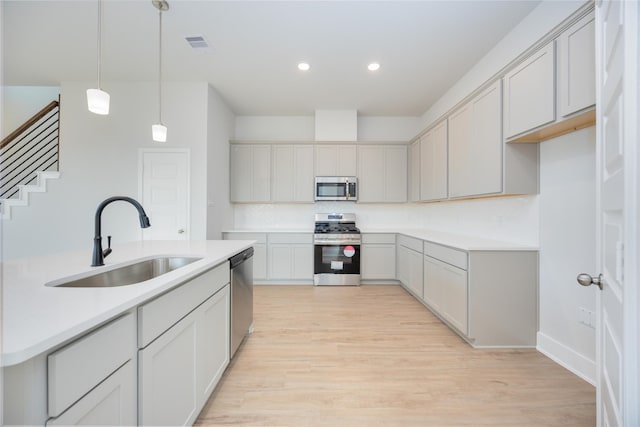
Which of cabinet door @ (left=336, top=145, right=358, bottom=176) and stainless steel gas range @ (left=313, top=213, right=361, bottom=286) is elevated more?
cabinet door @ (left=336, top=145, right=358, bottom=176)

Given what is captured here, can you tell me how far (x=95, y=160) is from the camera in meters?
3.77

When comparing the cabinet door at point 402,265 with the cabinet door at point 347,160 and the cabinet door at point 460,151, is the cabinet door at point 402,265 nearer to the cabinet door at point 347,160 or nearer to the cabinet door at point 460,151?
the cabinet door at point 460,151

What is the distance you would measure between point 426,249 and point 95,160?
467 centimetres

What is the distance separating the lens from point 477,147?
280cm

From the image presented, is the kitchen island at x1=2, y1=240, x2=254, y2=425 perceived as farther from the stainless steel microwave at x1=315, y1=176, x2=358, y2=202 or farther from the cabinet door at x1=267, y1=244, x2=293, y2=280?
the stainless steel microwave at x1=315, y1=176, x2=358, y2=202

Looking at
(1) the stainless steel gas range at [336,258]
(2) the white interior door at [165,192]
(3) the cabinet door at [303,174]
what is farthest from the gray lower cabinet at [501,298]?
(2) the white interior door at [165,192]

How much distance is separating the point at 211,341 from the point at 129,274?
653 mm

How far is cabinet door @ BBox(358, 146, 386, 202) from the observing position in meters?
4.77

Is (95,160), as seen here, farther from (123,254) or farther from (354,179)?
(354,179)

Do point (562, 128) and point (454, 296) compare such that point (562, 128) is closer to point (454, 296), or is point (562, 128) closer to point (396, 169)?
point (454, 296)

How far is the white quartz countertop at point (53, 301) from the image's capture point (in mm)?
640

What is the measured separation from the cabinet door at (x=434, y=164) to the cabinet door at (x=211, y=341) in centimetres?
297

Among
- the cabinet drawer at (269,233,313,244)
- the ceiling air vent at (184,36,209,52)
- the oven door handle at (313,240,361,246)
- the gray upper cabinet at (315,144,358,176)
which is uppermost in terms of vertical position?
the ceiling air vent at (184,36,209,52)

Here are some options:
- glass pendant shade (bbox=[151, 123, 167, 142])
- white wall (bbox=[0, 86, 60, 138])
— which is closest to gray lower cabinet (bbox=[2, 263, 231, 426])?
glass pendant shade (bbox=[151, 123, 167, 142])
